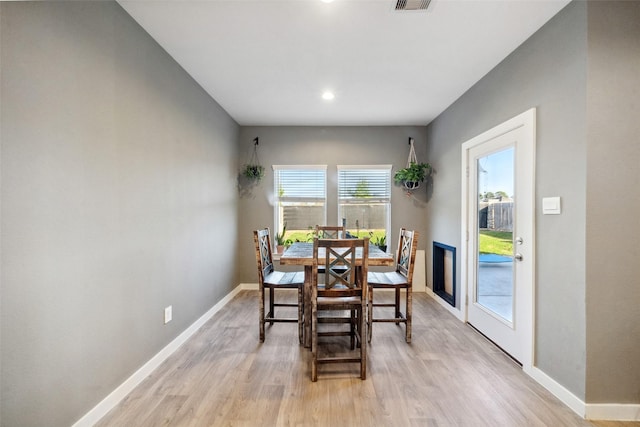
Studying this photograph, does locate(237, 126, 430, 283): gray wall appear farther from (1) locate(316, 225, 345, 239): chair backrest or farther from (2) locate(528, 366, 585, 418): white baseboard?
(2) locate(528, 366, 585, 418): white baseboard

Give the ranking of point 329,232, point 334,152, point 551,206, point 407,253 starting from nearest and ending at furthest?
point 551,206 → point 407,253 → point 329,232 → point 334,152

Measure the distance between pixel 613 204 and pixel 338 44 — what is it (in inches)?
86.5

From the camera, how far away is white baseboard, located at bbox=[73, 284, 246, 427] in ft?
5.60

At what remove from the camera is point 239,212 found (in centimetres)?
471

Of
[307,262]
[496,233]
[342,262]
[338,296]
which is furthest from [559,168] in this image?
[307,262]


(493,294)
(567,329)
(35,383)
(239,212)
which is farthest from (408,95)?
(35,383)

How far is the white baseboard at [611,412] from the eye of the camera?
1.77 m

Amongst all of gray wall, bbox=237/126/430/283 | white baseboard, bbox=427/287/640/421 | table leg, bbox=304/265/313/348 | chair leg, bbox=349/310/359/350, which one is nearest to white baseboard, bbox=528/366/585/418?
white baseboard, bbox=427/287/640/421

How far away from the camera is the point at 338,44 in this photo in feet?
7.79

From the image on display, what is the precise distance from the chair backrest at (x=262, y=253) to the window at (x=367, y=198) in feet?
6.08

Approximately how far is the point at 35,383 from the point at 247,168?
3583 millimetres

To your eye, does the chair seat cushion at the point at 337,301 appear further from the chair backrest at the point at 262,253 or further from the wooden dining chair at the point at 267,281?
the chair backrest at the point at 262,253

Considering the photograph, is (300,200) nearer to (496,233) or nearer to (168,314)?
(168,314)

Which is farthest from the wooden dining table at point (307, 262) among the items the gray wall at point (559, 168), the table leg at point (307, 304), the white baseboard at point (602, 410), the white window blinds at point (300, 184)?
the white window blinds at point (300, 184)
